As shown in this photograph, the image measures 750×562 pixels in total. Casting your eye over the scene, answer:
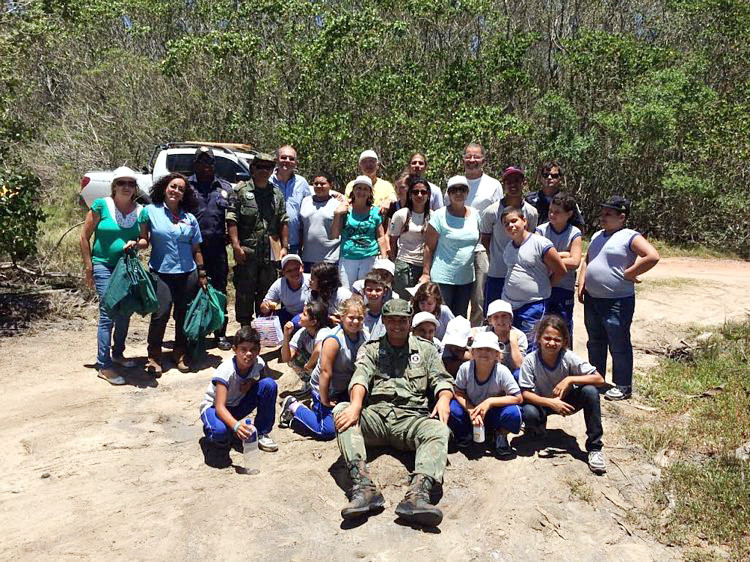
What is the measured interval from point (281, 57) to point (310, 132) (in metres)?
2.74

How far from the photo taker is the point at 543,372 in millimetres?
4930

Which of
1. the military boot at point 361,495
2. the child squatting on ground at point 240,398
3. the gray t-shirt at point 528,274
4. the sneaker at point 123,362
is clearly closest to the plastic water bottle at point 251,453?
the child squatting on ground at point 240,398

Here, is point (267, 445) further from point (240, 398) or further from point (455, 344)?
point (455, 344)

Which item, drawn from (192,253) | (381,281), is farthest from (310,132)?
(381,281)

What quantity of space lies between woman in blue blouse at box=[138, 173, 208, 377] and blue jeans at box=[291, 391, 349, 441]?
184 centimetres

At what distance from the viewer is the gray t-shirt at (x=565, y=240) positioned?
5762mm

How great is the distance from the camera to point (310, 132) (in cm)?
1252

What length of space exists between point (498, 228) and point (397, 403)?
1923mm

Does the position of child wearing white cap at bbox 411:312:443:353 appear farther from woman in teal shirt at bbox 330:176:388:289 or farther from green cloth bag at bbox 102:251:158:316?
green cloth bag at bbox 102:251:158:316

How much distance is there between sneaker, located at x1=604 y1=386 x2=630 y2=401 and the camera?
5984mm

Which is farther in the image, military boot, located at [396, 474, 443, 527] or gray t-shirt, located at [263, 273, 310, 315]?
gray t-shirt, located at [263, 273, 310, 315]

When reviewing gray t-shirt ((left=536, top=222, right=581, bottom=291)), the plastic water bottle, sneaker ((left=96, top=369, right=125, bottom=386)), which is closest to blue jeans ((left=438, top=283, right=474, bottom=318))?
gray t-shirt ((left=536, top=222, right=581, bottom=291))

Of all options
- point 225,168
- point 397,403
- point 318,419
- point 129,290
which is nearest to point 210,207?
point 129,290

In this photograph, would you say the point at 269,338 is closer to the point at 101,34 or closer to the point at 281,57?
the point at 281,57
